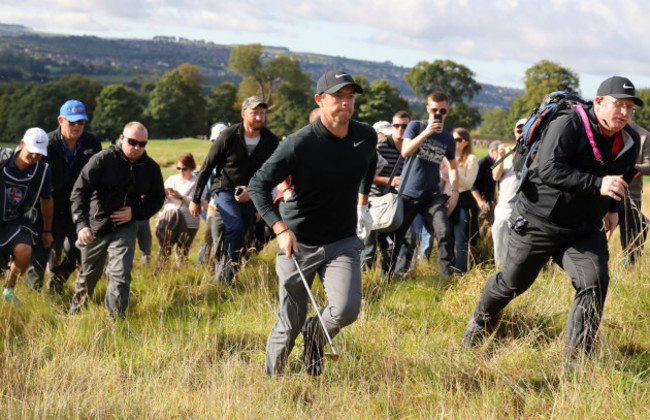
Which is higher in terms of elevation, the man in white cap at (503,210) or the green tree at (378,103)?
the green tree at (378,103)

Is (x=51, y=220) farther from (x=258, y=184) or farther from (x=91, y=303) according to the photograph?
(x=258, y=184)

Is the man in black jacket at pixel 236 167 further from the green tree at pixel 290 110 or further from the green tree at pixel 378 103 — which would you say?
the green tree at pixel 378 103

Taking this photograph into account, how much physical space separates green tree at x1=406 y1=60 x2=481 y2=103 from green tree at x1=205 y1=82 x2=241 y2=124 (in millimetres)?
34917

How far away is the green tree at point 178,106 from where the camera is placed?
117750mm

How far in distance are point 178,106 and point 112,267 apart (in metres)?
119

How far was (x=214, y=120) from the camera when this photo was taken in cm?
12225

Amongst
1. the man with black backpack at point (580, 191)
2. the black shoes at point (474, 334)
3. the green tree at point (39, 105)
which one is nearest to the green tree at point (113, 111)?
the green tree at point (39, 105)

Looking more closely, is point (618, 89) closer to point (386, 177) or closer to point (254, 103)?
point (386, 177)

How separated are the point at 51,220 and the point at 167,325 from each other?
2.41 m

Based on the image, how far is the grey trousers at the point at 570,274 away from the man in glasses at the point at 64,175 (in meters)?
4.96

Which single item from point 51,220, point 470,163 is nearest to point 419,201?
point 470,163

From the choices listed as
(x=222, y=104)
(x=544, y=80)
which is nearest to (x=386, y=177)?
(x=544, y=80)

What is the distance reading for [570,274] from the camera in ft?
15.1

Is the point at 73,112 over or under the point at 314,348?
over
